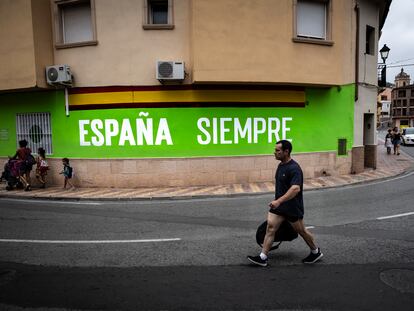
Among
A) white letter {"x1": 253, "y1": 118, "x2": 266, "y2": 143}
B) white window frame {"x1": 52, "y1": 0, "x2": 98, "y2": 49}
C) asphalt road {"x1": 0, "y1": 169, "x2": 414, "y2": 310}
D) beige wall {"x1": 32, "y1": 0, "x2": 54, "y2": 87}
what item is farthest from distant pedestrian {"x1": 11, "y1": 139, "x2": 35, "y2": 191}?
white letter {"x1": 253, "y1": 118, "x2": 266, "y2": 143}

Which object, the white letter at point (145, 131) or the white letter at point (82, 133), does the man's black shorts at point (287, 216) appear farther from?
the white letter at point (82, 133)

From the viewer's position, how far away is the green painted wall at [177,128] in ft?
42.4

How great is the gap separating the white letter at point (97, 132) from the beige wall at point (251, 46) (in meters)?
3.96

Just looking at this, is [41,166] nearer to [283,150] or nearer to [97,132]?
[97,132]

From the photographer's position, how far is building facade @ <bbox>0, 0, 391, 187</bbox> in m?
12.4

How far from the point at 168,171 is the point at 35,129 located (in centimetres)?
580

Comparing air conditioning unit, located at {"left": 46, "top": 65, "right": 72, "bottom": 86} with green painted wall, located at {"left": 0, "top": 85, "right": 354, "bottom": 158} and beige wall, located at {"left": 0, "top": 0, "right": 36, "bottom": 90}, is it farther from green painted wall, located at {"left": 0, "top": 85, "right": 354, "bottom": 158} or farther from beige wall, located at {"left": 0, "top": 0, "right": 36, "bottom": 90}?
green painted wall, located at {"left": 0, "top": 85, "right": 354, "bottom": 158}

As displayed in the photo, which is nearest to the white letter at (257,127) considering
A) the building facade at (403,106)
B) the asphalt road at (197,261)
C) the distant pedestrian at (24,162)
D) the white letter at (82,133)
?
the asphalt road at (197,261)

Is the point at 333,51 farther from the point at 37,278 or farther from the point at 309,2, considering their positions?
the point at 37,278

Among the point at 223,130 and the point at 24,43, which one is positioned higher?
the point at 24,43

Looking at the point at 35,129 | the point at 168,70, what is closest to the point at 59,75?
the point at 35,129

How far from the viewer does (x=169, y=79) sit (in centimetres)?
1231

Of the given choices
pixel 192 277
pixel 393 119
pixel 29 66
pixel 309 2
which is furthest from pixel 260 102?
pixel 393 119

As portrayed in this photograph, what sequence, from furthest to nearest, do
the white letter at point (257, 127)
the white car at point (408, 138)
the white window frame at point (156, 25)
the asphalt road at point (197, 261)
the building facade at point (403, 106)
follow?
the building facade at point (403, 106) → the white car at point (408, 138) → the white letter at point (257, 127) → the white window frame at point (156, 25) → the asphalt road at point (197, 261)
